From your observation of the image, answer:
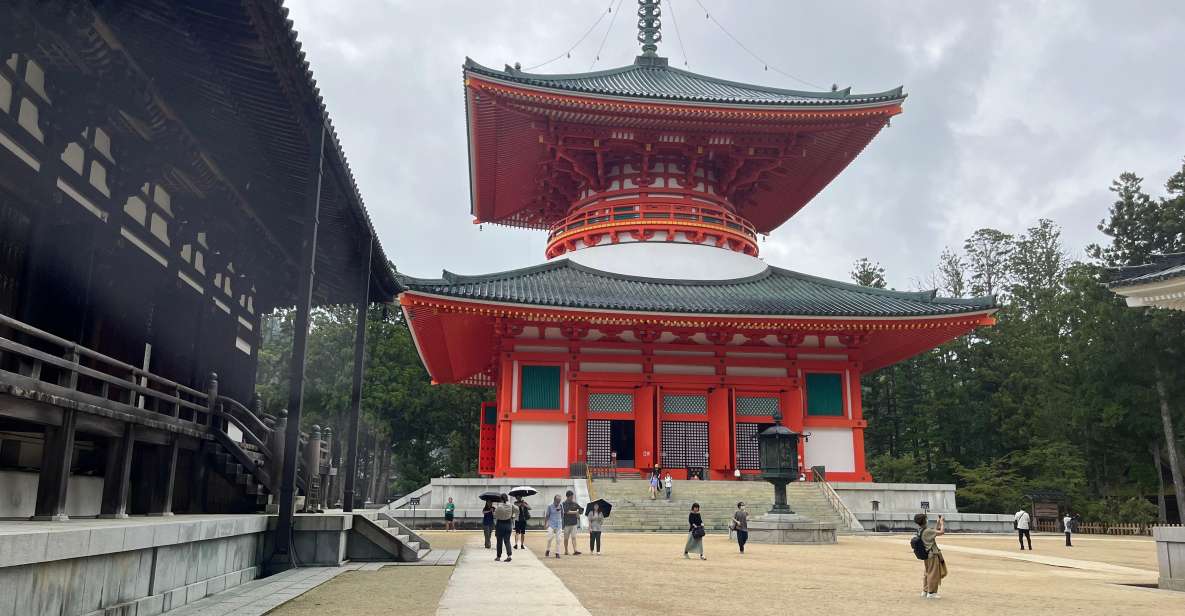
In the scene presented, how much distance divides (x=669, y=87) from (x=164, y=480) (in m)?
28.6

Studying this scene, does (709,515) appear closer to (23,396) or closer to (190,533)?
(190,533)

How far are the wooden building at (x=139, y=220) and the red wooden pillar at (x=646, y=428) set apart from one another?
14103mm

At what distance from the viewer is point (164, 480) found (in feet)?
35.2

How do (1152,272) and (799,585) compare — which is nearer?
(799,585)

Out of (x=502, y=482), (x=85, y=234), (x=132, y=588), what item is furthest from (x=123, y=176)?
(x=502, y=482)

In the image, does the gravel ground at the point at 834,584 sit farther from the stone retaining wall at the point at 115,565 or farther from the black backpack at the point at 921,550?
the stone retaining wall at the point at 115,565

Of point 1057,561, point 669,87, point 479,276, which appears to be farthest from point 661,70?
point 1057,561

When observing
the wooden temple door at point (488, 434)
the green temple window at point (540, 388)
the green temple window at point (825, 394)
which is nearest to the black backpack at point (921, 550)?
the green temple window at point (540, 388)

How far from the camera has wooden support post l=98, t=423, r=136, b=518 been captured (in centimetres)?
916

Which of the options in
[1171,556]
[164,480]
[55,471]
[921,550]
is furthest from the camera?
[1171,556]

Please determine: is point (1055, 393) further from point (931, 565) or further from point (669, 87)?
point (931, 565)

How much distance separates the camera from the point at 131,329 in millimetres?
12359

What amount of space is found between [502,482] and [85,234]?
15.6 m

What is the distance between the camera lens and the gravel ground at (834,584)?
9148mm
